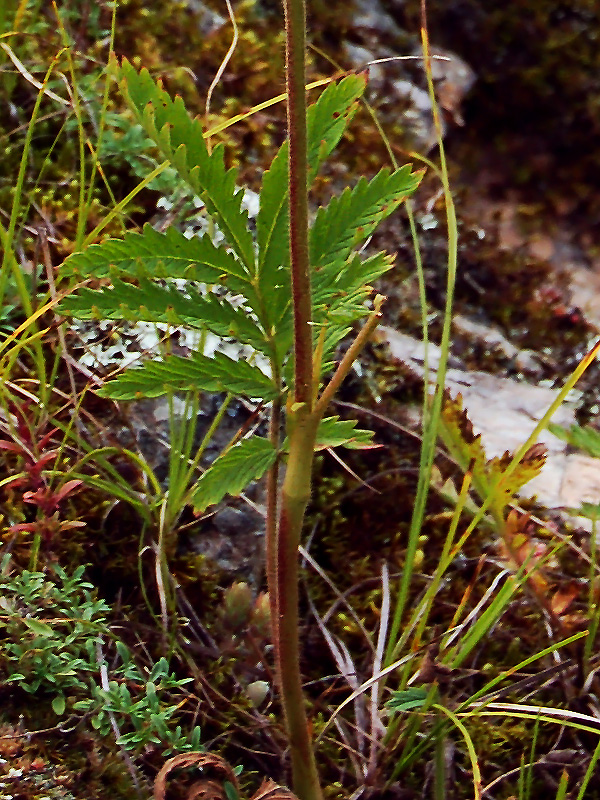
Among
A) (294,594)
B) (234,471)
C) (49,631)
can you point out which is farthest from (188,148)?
(49,631)

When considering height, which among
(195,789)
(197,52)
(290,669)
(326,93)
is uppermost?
(326,93)

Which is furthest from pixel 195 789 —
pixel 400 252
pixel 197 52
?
pixel 197 52

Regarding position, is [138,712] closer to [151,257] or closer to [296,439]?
[296,439]

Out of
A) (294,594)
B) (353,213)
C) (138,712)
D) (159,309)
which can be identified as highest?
(353,213)

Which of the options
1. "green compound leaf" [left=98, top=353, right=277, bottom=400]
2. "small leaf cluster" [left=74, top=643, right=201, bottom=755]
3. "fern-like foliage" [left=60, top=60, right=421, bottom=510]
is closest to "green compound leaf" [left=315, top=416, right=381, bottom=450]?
"fern-like foliage" [left=60, top=60, right=421, bottom=510]

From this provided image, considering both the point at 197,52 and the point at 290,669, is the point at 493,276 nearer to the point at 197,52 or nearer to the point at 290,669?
the point at 197,52
